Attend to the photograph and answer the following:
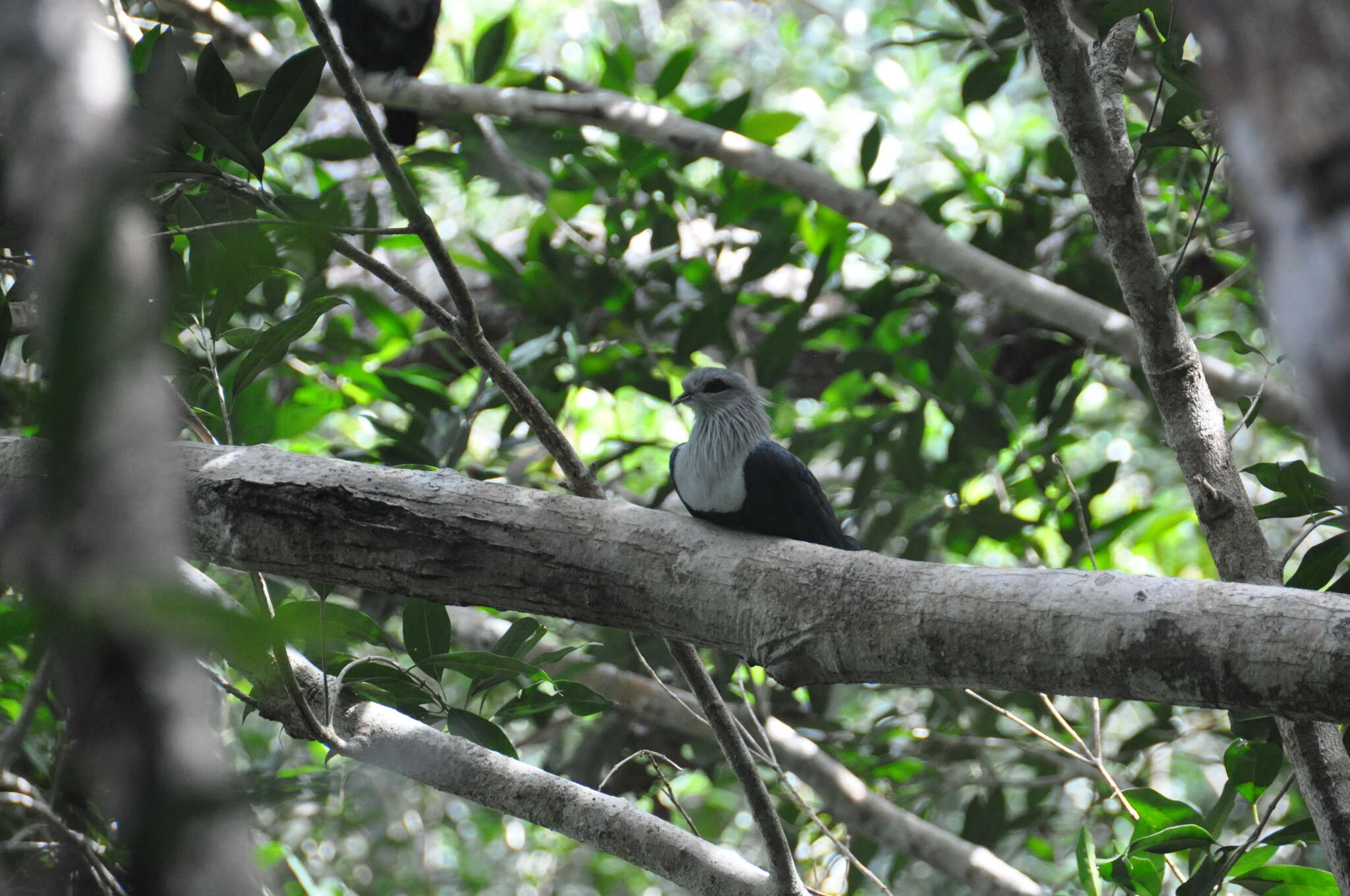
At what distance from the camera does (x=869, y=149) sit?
10.3 feet

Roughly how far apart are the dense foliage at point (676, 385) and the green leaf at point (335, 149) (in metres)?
0.02

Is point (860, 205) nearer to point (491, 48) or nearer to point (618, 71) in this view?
point (618, 71)

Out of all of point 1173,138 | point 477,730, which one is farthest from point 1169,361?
point 477,730

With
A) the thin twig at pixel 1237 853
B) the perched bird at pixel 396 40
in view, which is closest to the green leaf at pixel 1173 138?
the thin twig at pixel 1237 853

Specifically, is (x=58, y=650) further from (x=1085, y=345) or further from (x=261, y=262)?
(x=1085, y=345)

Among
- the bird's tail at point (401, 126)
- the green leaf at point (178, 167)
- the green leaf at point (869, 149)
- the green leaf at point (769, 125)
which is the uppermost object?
the green leaf at point (769, 125)

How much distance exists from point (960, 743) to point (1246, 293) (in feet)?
6.17

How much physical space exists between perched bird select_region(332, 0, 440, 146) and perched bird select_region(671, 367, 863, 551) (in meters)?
2.17

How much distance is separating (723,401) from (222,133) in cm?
150

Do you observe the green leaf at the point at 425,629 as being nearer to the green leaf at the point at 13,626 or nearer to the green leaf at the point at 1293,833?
the green leaf at the point at 13,626

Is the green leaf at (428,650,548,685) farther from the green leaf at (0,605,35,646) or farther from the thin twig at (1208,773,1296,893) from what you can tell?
the thin twig at (1208,773,1296,893)

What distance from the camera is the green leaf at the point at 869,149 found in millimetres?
3145

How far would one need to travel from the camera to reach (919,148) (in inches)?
345

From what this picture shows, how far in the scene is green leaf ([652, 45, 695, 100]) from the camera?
11.3ft
